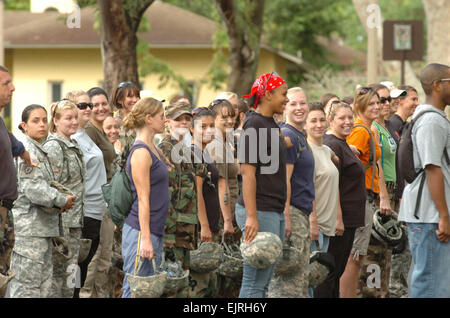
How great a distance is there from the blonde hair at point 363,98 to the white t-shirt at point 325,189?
3.46ft

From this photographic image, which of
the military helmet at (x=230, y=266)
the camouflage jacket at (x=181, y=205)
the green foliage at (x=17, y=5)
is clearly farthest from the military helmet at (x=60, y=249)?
the green foliage at (x=17, y=5)

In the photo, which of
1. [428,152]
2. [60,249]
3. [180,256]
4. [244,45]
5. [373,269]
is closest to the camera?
[428,152]

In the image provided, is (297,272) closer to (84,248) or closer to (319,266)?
(319,266)

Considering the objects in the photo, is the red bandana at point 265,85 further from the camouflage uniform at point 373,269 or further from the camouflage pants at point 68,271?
the camouflage uniform at point 373,269

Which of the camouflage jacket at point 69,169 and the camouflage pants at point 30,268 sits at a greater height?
the camouflage jacket at point 69,169

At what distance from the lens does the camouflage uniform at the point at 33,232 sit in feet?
24.2

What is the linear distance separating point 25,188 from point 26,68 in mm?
29549

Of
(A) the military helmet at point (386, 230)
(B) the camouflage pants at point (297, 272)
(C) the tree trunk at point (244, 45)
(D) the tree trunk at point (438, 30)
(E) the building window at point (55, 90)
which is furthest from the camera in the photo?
(E) the building window at point (55, 90)

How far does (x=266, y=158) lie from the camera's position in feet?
22.2

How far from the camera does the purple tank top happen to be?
259 inches

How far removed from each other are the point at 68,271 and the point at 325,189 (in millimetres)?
2504

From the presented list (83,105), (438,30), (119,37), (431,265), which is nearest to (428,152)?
(431,265)

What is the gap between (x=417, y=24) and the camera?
1619 cm

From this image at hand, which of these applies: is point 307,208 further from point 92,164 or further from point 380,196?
point 92,164
